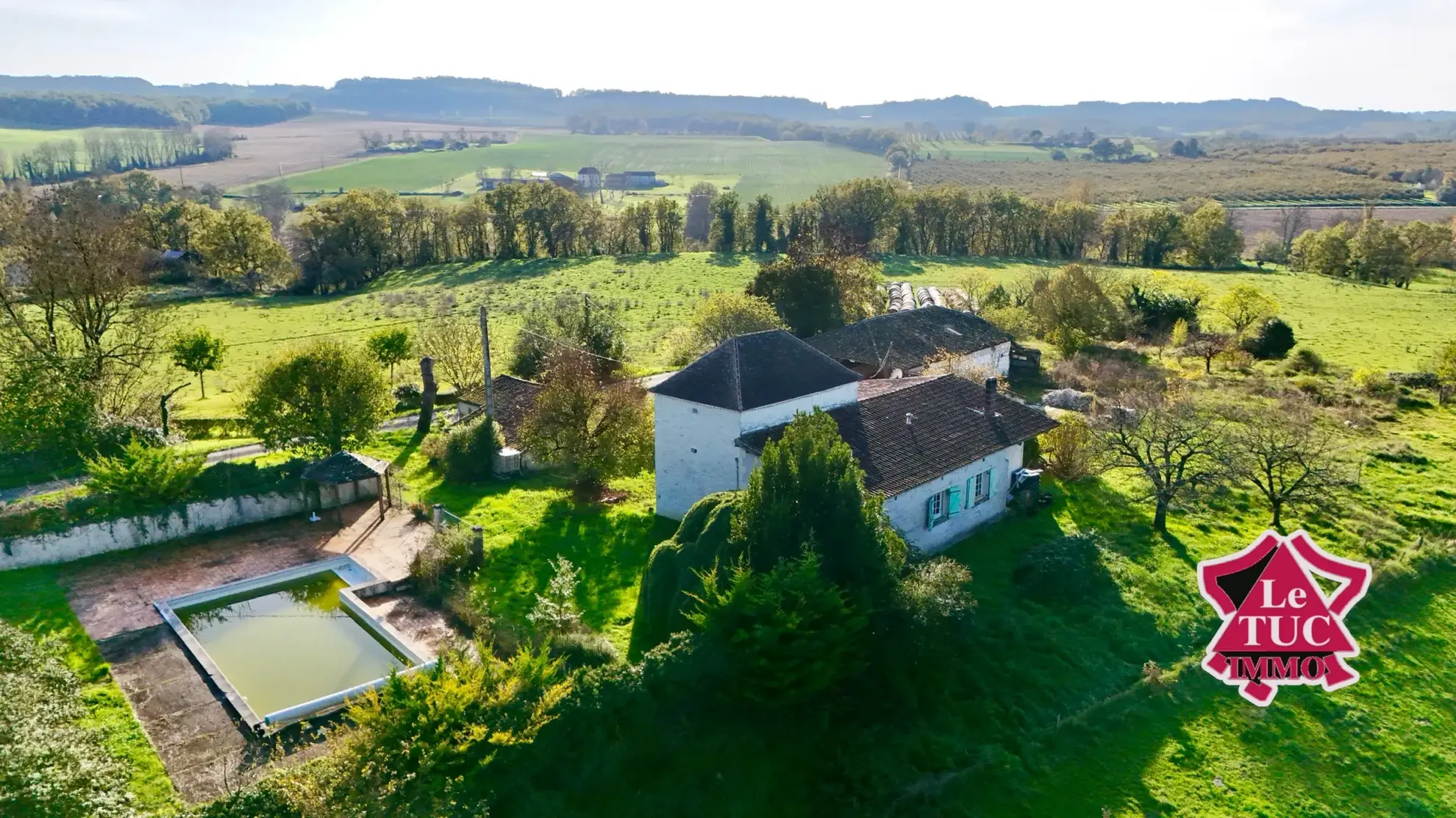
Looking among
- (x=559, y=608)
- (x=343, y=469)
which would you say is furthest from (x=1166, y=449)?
(x=343, y=469)

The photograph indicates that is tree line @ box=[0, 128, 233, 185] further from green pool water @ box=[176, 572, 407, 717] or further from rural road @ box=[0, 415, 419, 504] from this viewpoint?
green pool water @ box=[176, 572, 407, 717]

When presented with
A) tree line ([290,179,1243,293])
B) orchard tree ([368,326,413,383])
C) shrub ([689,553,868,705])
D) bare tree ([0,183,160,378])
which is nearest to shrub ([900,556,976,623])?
shrub ([689,553,868,705])

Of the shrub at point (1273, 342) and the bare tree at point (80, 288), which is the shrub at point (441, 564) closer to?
the bare tree at point (80, 288)

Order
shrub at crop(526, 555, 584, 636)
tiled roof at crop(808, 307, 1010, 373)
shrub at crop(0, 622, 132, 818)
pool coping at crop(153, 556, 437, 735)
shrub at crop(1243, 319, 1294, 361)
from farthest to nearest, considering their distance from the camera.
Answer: shrub at crop(1243, 319, 1294, 361), tiled roof at crop(808, 307, 1010, 373), shrub at crop(526, 555, 584, 636), pool coping at crop(153, 556, 437, 735), shrub at crop(0, 622, 132, 818)

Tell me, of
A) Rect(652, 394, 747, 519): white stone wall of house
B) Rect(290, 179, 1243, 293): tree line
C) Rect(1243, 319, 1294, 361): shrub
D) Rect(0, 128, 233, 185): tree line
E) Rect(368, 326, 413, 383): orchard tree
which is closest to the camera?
Rect(652, 394, 747, 519): white stone wall of house

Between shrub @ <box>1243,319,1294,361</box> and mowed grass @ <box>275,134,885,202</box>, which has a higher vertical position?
mowed grass @ <box>275,134,885,202</box>

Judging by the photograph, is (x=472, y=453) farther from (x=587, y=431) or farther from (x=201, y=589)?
(x=201, y=589)

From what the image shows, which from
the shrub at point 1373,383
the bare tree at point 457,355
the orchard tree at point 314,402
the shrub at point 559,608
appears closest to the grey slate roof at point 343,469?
the orchard tree at point 314,402
